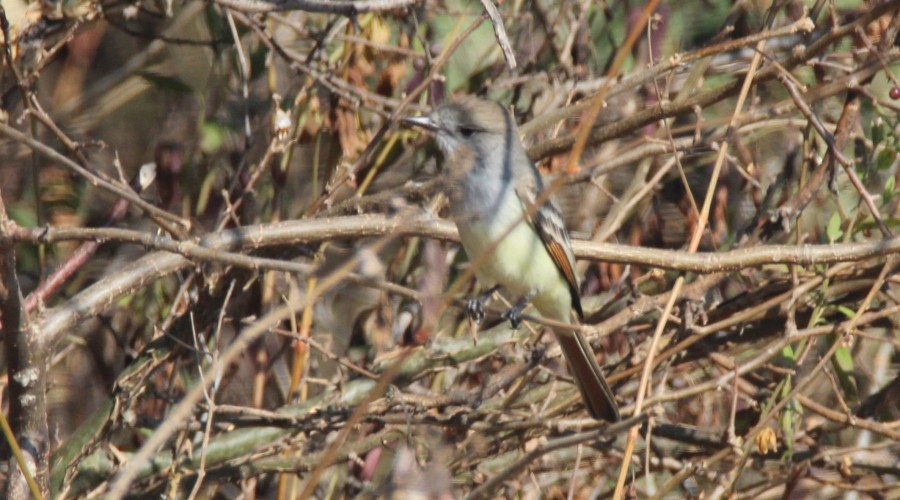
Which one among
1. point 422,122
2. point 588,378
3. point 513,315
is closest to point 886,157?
point 588,378

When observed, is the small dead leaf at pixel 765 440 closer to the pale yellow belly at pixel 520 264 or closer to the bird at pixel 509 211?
the bird at pixel 509 211

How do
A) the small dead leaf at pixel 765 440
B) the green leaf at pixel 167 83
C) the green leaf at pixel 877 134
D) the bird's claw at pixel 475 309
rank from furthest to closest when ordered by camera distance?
1. the green leaf at pixel 167 83
2. the green leaf at pixel 877 134
3. the bird's claw at pixel 475 309
4. the small dead leaf at pixel 765 440

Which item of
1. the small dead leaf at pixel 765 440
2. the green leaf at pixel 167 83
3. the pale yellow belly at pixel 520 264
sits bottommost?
the small dead leaf at pixel 765 440

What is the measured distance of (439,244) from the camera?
3.76m

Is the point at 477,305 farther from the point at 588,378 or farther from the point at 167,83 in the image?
the point at 167,83

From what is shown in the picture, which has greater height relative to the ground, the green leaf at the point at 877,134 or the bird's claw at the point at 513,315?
the green leaf at the point at 877,134

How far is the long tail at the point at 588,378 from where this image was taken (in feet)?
11.9

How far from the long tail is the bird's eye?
73 cm

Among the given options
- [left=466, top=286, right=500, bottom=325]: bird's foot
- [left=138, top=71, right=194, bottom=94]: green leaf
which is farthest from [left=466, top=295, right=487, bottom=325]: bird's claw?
[left=138, top=71, right=194, bottom=94]: green leaf

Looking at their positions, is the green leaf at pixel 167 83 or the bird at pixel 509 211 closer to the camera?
the bird at pixel 509 211

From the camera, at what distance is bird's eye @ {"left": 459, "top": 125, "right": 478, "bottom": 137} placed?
3.71m

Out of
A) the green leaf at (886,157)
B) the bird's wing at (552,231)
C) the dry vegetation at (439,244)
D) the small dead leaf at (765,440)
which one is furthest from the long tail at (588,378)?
the green leaf at (886,157)

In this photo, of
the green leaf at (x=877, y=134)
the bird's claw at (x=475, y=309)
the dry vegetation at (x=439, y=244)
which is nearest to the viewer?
the dry vegetation at (x=439, y=244)

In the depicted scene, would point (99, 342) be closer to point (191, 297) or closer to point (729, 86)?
point (191, 297)
